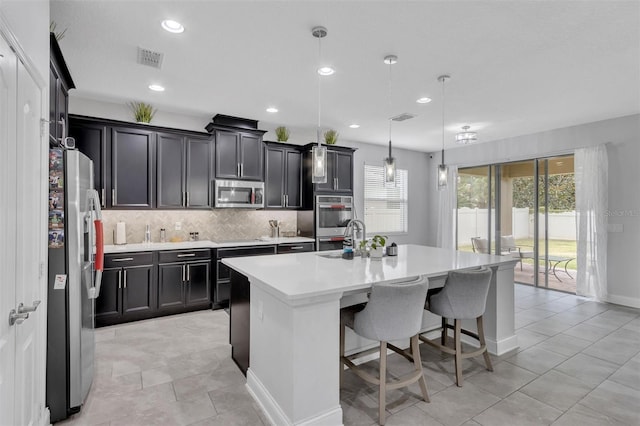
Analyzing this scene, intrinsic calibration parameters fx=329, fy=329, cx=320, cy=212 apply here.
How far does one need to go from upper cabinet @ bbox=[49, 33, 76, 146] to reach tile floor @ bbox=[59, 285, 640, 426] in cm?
199

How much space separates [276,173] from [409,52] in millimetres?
3053

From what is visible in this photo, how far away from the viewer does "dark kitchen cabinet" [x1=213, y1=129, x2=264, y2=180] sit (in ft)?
16.1

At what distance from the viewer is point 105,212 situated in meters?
4.46

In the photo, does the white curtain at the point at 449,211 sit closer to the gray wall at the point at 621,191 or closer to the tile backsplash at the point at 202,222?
the gray wall at the point at 621,191

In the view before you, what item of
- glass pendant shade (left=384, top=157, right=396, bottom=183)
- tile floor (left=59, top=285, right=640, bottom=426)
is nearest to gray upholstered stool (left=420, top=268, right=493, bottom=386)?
tile floor (left=59, top=285, right=640, bottom=426)

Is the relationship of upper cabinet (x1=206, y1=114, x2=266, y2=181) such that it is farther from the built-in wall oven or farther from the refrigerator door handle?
the refrigerator door handle

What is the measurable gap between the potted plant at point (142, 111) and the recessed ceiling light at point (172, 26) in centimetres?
215

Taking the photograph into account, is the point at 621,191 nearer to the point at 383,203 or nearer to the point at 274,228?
the point at 383,203

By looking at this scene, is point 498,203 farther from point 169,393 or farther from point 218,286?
point 169,393

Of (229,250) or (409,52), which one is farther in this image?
(229,250)

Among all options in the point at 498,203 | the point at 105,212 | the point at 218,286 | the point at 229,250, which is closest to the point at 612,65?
the point at 498,203

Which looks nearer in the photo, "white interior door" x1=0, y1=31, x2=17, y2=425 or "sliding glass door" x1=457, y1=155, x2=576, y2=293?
"white interior door" x1=0, y1=31, x2=17, y2=425

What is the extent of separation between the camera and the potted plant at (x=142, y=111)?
175 inches

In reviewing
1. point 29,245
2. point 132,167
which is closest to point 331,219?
point 132,167
